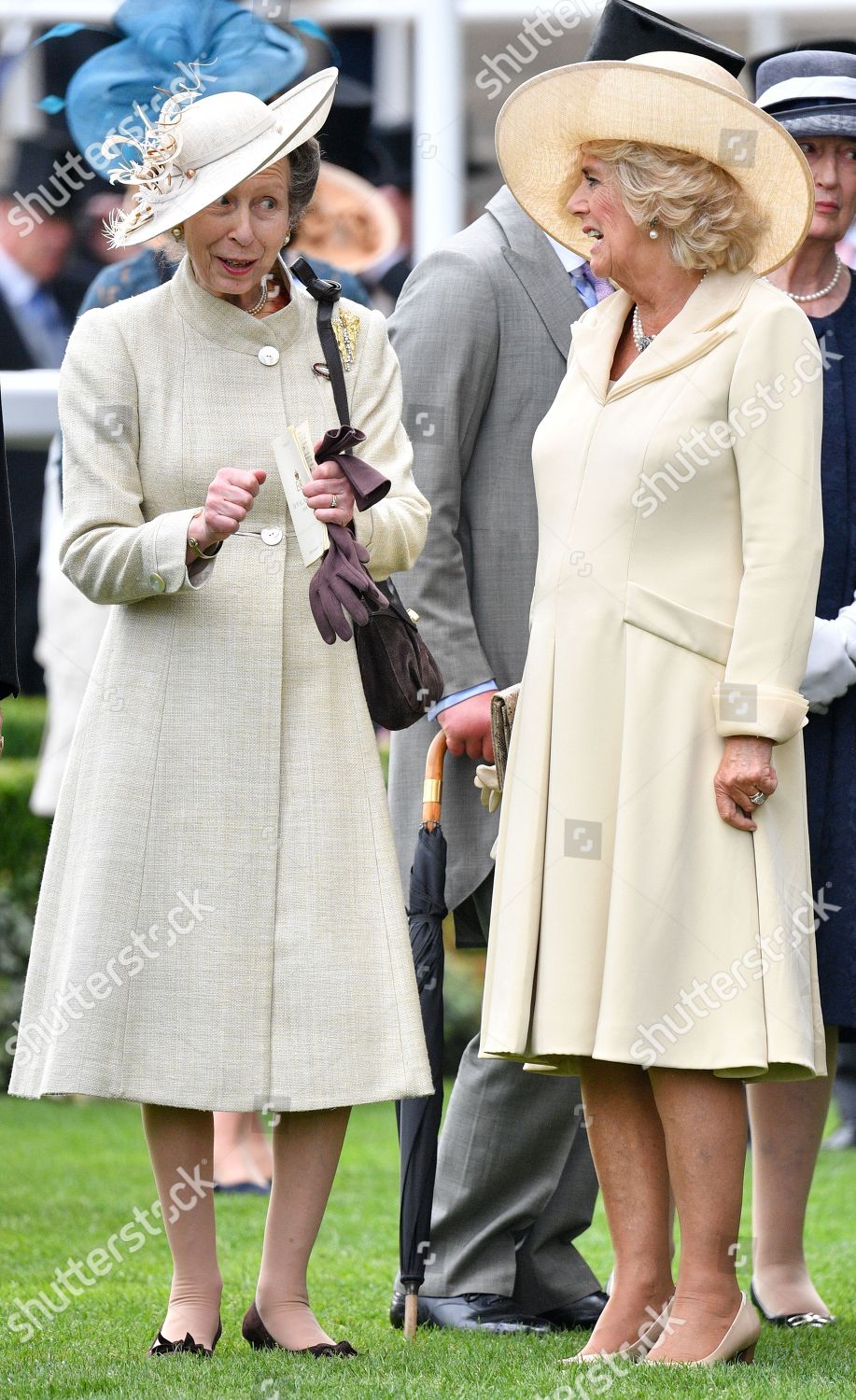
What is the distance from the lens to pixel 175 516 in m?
3.74

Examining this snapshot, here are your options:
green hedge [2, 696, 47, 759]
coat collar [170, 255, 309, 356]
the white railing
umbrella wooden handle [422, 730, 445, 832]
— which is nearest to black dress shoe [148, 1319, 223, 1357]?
umbrella wooden handle [422, 730, 445, 832]

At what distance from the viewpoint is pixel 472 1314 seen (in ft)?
14.4

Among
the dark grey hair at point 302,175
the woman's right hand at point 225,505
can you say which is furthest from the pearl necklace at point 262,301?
the woman's right hand at point 225,505

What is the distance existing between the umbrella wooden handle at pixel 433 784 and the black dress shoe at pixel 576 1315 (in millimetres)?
1083

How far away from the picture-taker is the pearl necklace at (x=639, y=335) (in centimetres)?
392

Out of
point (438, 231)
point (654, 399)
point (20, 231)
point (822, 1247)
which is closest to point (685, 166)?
point (654, 399)

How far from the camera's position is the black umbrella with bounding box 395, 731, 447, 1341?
161 inches

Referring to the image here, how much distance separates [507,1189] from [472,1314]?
28 cm

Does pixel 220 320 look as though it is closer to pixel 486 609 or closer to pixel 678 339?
pixel 678 339

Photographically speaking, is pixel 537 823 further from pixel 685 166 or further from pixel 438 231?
pixel 438 231

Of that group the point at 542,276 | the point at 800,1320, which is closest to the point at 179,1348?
the point at 800,1320

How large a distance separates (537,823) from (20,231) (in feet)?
29.6

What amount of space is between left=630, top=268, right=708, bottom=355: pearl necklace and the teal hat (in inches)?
80.7

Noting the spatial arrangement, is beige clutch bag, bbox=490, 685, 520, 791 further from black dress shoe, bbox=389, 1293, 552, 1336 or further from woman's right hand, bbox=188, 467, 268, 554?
black dress shoe, bbox=389, 1293, 552, 1336
